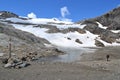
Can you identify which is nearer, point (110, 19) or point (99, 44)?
point (99, 44)

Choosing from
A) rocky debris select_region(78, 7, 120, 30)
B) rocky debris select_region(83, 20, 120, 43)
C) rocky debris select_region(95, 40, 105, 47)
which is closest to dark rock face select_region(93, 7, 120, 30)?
rocky debris select_region(78, 7, 120, 30)

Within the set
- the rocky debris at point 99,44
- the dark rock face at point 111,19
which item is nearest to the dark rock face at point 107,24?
the dark rock face at point 111,19

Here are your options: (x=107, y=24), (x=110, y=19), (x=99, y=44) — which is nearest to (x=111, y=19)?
(x=110, y=19)

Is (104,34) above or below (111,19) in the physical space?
below

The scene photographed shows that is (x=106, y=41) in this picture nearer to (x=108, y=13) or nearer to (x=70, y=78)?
(x=108, y=13)

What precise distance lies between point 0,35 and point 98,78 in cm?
4824

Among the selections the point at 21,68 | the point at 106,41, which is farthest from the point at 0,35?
the point at 106,41

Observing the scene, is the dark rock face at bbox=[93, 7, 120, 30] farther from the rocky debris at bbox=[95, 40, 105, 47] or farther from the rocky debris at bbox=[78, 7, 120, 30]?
the rocky debris at bbox=[95, 40, 105, 47]

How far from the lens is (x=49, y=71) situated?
28.2 meters

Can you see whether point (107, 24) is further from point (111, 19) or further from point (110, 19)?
point (110, 19)

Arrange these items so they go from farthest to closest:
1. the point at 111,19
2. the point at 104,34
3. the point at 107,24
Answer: the point at 111,19, the point at 107,24, the point at 104,34

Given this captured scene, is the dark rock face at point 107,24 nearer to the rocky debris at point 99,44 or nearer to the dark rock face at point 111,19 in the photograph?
the dark rock face at point 111,19

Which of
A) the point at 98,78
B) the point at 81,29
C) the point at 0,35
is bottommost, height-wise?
the point at 98,78

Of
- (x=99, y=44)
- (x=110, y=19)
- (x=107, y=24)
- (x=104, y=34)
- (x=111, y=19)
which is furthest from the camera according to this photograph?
(x=110, y=19)
